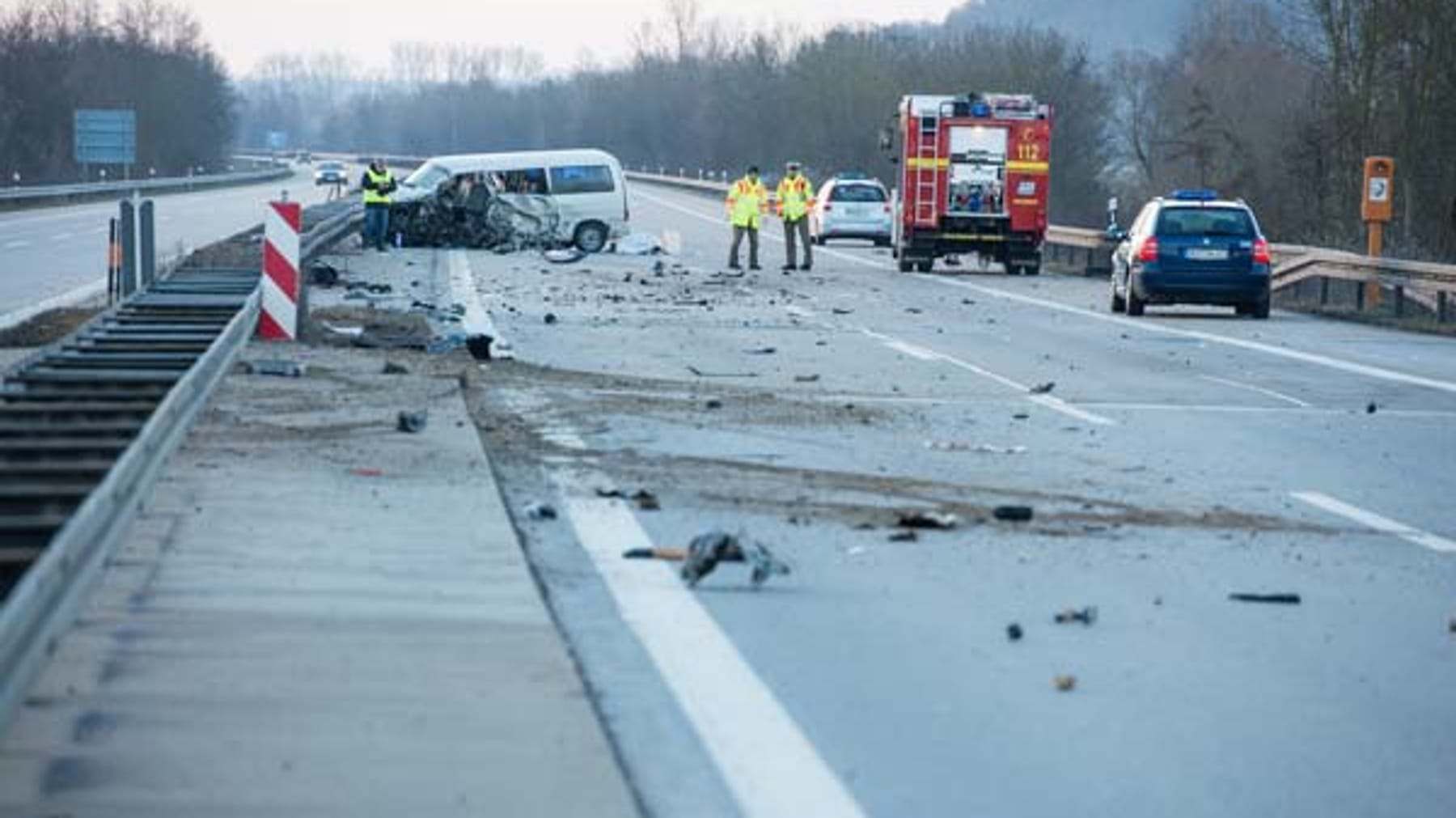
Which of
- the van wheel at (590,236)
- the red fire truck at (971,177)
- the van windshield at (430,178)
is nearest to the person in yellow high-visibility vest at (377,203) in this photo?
the van windshield at (430,178)

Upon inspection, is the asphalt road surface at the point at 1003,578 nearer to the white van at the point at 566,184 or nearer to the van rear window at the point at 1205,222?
the van rear window at the point at 1205,222

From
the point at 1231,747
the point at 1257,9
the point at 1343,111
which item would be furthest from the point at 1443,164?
the point at 1231,747

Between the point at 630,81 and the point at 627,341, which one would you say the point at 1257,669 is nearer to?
the point at 627,341

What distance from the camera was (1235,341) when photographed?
2647 centimetres

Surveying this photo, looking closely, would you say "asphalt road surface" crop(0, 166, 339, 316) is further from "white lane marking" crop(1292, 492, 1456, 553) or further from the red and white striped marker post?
"white lane marking" crop(1292, 492, 1456, 553)

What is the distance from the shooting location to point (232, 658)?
7.88m

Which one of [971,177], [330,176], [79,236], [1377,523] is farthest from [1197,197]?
[330,176]

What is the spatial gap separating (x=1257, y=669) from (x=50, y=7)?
12123cm

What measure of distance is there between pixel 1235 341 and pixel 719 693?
19569 millimetres

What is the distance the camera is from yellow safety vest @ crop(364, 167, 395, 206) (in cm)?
4350

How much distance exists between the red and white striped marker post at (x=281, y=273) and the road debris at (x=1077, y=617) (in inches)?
464

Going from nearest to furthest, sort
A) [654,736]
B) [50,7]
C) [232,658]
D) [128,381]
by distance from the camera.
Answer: [654,736] < [232,658] < [128,381] < [50,7]

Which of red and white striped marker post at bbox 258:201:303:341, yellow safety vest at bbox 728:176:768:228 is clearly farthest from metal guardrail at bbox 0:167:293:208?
red and white striped marker post at bbox 258:201:303:341

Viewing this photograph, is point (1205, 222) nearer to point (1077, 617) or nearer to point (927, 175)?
point (927, 175)
